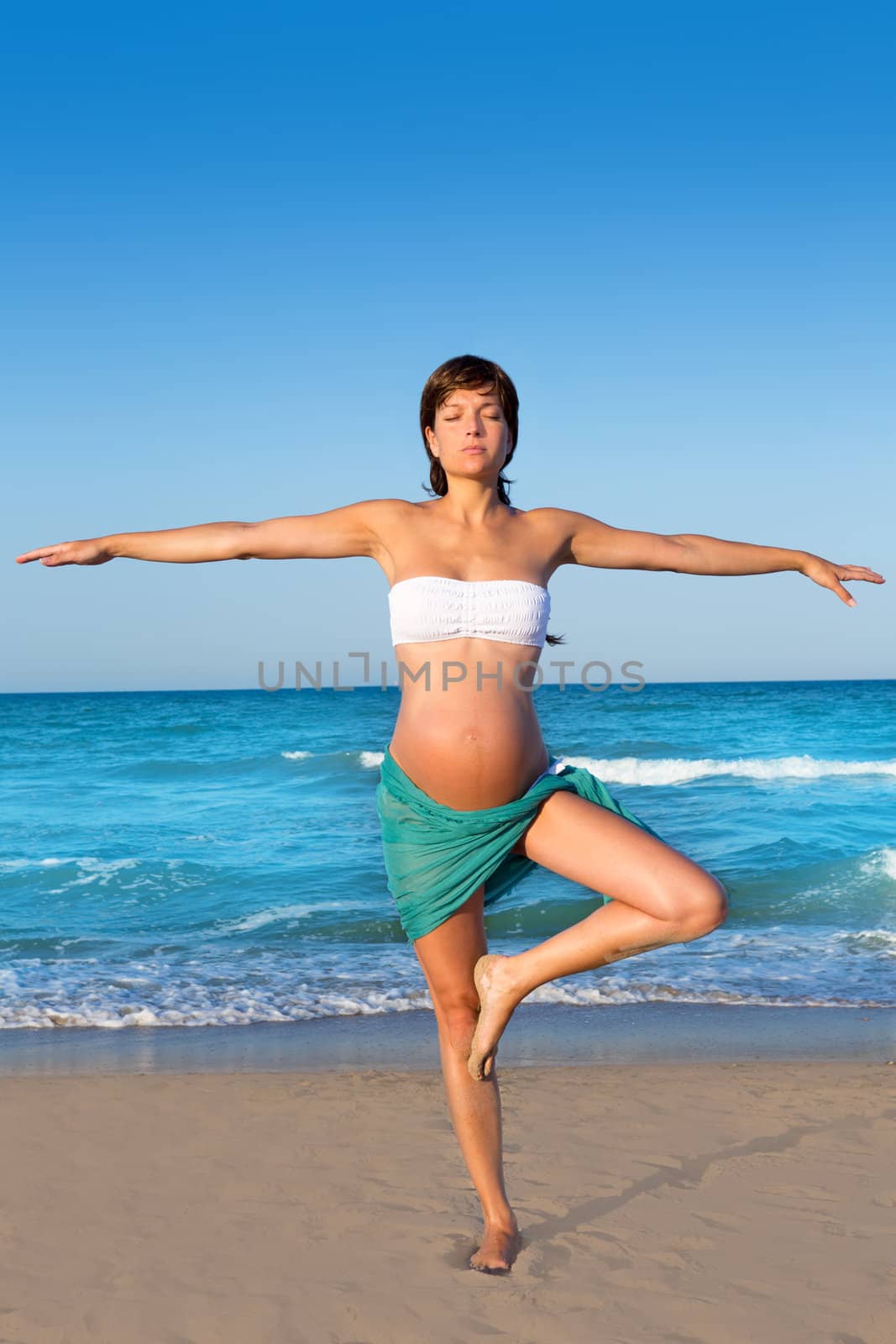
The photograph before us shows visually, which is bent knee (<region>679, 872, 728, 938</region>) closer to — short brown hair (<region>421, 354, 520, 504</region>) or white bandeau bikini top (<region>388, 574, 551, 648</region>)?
white bandeau bikini top (<region>388, 574, 551, 648</region>)

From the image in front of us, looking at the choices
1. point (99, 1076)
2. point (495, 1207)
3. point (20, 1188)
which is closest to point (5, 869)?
point (99, 1076)

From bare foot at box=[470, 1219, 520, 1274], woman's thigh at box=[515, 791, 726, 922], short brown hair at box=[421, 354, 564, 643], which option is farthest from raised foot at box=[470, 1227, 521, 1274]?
short brown hair at box=[421, 354, 564, 643]

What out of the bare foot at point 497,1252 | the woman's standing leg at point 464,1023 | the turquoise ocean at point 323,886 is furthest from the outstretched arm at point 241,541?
the turquoise ocean at point 323,886

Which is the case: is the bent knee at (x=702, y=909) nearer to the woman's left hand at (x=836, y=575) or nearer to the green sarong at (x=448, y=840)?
the green sarong at (x=448, y=840)

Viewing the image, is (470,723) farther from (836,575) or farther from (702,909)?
(836,575)

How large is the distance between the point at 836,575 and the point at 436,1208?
8.47 ft

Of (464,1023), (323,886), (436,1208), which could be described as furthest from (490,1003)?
(323,886)

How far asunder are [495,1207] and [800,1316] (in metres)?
0.92

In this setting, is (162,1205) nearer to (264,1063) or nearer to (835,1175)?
(264,1063)

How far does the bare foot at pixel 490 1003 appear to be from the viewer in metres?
3.16

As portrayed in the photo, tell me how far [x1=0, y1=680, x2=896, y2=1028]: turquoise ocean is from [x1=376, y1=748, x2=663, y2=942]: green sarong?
3.84 meters

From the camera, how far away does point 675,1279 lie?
11.4ft

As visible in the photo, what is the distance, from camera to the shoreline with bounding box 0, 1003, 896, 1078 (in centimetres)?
585

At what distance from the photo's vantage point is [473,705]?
3.26 metres
